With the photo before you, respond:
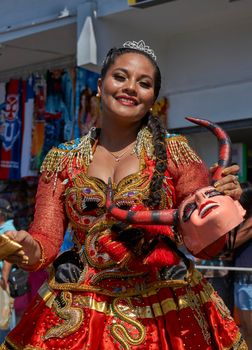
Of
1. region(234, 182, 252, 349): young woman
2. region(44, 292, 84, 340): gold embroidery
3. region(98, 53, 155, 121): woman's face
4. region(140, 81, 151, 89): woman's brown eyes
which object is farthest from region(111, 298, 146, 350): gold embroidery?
region(234, 182, 252, 349): young woman

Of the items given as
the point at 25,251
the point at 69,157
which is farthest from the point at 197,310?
the point at 69,157

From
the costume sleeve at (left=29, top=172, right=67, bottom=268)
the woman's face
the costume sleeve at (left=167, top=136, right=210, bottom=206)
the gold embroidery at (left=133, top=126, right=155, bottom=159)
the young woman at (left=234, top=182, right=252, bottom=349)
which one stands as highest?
the woman's face

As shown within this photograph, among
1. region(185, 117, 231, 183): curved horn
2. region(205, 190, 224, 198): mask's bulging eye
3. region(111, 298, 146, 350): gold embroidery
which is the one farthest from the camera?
region(111, 298, 146, 350): gold embroidery

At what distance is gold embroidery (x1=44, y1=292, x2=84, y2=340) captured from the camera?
7.80ft

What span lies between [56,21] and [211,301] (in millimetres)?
5328

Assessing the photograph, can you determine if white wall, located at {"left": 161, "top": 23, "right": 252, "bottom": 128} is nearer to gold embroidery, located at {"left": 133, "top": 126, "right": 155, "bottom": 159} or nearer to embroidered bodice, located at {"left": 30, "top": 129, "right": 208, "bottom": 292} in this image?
gold embroidery, located at {"left": 133, "top": 126, "right": 155, "bottom": 159}

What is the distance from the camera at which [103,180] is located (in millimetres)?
2543

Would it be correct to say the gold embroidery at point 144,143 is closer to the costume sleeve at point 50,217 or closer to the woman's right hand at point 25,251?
the costume sleeve at point 50,217

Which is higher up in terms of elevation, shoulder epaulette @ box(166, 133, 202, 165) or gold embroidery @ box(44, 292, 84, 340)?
shoulder epaulette @ box(166, 133, 202, 165)

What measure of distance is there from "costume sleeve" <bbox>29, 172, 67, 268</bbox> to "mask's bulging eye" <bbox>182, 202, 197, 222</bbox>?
2.13ft

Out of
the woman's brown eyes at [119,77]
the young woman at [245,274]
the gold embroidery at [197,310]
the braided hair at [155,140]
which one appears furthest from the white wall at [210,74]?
the gold embroidery at [197,310]

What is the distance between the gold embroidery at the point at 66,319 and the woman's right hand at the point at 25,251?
21cm

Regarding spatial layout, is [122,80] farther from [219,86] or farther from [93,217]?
[219,86]

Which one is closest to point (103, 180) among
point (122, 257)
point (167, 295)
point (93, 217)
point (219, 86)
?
point (93, 217)
